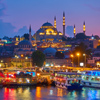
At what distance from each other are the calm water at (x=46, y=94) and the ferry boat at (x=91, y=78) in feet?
3.07

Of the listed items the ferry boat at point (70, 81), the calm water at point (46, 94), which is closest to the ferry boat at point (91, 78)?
the calm water at point (46, 94)

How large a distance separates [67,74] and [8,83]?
4899 mm

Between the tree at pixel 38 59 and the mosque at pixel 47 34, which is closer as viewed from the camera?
the tree at pixel 38 59

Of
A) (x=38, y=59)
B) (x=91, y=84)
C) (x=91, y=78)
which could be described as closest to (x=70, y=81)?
(x=91, y=84)

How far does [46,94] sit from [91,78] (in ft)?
16.9

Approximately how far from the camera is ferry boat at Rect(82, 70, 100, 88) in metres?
33.2

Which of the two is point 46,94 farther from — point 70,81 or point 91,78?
point 91,78

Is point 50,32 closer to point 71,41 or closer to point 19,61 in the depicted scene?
point 71,41

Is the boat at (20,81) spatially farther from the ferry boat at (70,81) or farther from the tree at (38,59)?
the tree at (38,59)

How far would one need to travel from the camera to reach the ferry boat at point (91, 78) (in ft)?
109

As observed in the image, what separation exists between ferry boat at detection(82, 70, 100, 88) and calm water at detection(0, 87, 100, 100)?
94 cm

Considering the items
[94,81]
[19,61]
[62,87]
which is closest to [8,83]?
[62,87]

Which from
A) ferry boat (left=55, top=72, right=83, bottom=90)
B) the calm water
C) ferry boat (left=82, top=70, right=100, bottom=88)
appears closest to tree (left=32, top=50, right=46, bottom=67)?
ferry boat (left=82, top=70, right=100, bottom=88)

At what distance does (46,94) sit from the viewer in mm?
30156
